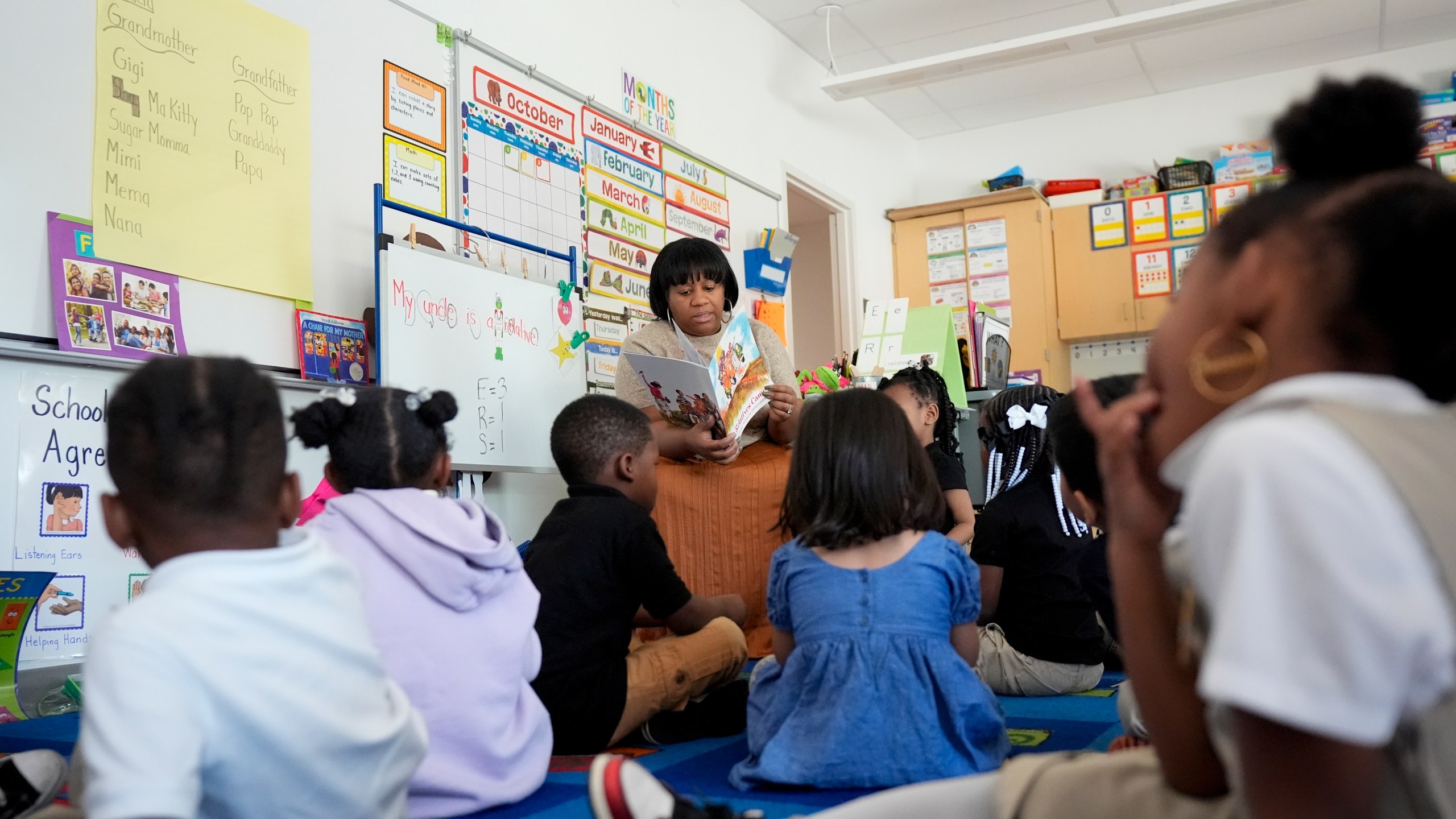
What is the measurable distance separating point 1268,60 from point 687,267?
4253mm

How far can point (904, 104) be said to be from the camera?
604cm

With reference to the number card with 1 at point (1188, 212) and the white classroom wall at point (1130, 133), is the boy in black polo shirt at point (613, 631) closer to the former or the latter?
the number card with 1 at point (1188, 212)

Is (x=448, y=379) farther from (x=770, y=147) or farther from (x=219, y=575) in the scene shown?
(x=770, y=147)

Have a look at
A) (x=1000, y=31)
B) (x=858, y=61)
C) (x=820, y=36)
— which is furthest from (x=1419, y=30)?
(x=820, y=36)

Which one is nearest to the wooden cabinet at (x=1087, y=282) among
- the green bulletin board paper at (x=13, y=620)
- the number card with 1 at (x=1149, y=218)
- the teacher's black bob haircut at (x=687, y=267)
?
the number card with 1 at (x=1149, y=218)

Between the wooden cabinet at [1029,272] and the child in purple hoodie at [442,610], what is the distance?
16.2 ft

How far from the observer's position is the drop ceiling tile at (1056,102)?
233 inches

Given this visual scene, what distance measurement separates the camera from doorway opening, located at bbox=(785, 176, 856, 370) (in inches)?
228

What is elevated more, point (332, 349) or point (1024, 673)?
point (332, 349)

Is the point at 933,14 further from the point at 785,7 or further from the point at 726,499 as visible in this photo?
the point at 726,499

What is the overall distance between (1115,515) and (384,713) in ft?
2.31

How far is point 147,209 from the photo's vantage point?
2.27 m

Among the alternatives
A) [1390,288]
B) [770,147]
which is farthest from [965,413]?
[1390,288]

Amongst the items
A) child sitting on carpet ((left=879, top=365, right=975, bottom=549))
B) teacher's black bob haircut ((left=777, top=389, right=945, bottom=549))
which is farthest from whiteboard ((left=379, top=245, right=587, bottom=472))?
teacher's black bob haircut ((left=777, top=389, right=945, bottom=549))
